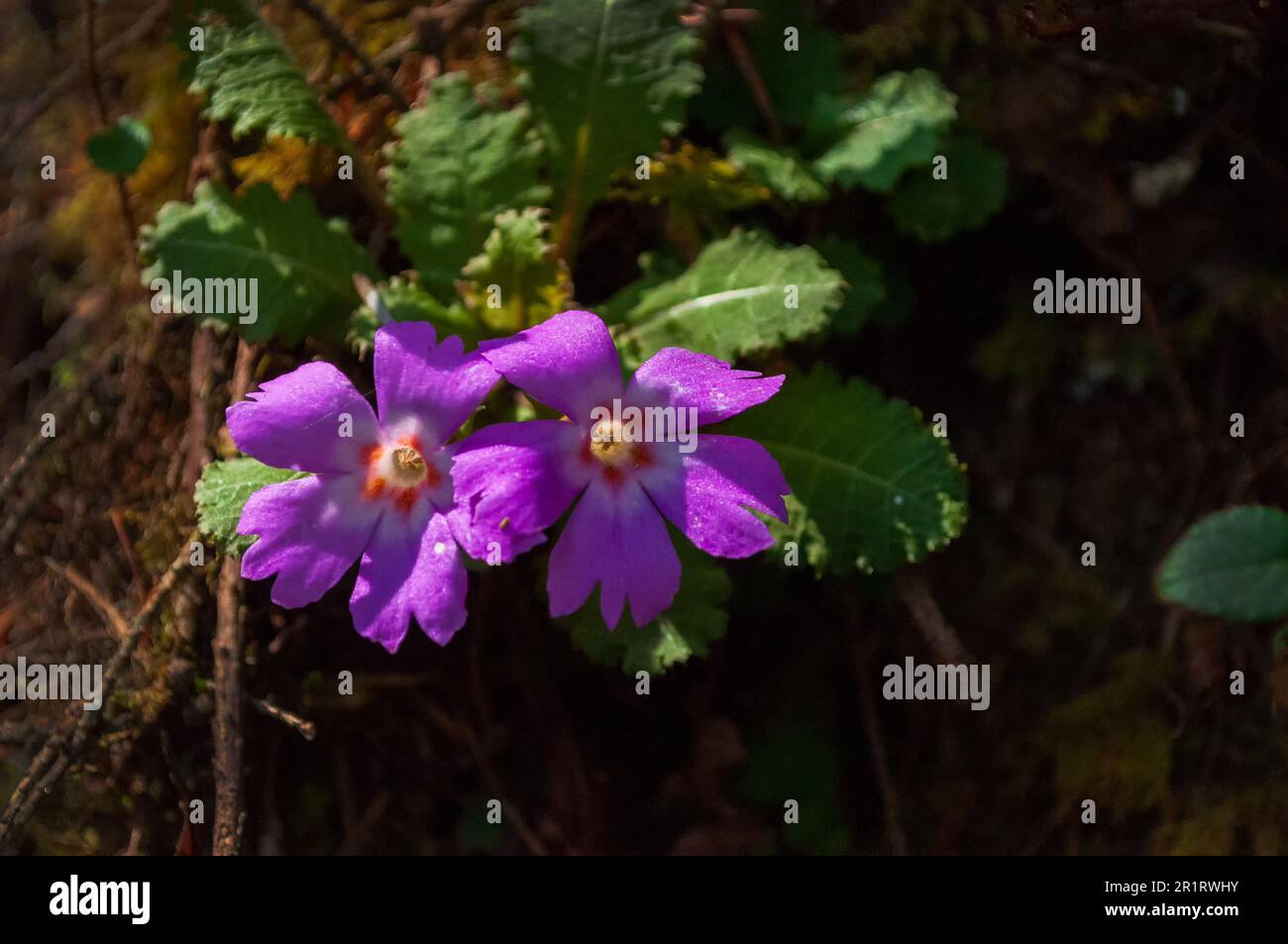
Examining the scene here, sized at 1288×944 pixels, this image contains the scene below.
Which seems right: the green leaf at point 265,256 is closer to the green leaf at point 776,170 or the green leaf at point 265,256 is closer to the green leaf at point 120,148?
the green leaf at point 120,148

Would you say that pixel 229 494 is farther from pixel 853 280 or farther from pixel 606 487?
pixel 853 280

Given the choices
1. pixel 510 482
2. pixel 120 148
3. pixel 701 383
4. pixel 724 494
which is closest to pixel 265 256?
pixel 120 148

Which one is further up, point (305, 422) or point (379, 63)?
point (379, 63)

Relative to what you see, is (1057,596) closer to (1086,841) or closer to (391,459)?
(1086,841)

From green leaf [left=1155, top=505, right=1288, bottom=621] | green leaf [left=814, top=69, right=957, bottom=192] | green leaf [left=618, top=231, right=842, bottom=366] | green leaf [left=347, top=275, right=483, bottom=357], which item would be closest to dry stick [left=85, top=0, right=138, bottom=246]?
green leaf [left=347, top=275, right=483, bottom=357]

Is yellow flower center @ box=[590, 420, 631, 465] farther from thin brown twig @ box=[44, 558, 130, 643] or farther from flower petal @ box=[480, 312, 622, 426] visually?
thin brown twig @ box=[44, 558, 130, 643]
